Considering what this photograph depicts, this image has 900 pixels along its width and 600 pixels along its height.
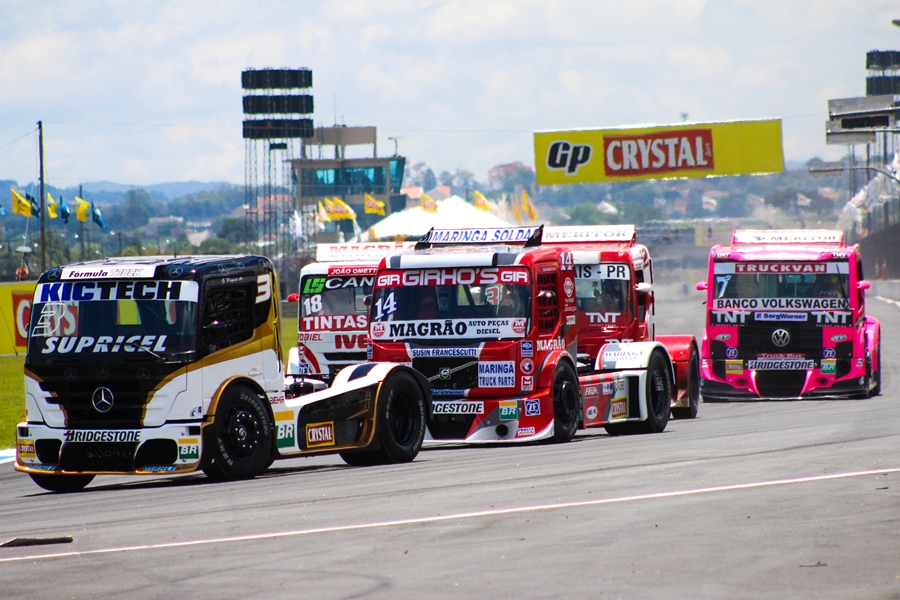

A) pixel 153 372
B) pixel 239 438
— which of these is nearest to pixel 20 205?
pixel 239 438

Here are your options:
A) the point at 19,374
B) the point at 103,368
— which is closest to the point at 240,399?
the point at 103,368

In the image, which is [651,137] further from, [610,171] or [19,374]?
[19,374]

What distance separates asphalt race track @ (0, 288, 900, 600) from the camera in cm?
629

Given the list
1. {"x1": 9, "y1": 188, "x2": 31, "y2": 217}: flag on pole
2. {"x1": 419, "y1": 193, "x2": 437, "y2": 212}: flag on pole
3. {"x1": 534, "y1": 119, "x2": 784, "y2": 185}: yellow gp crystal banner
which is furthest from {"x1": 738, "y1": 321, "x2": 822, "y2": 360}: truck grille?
{"x1": 9, "y1": 188, "x2": 31, "y2": 217}: flag on pole

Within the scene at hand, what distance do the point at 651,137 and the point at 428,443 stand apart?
98.7ft

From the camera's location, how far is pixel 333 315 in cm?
1859

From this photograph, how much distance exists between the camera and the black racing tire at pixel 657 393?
54.1 ft

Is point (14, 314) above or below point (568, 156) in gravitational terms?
below

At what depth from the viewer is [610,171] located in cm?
4456

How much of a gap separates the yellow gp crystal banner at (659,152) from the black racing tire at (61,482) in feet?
111

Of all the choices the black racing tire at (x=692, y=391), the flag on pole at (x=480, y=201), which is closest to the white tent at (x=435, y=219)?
the flag on pole at (x=480, y=201)

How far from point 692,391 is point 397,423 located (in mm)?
7679

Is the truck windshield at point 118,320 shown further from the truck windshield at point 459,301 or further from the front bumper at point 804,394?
the front bumper at point 804,394

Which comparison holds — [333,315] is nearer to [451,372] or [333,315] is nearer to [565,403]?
[451,372]
